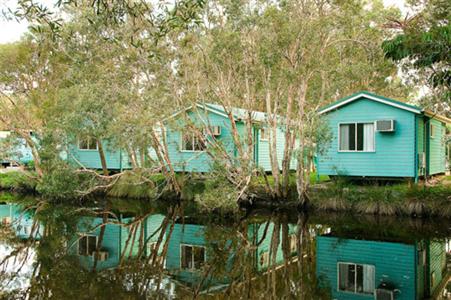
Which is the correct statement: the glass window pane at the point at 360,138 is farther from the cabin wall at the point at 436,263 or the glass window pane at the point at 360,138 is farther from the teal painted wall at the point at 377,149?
the cabin wall at the point at 436,263

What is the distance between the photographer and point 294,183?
58.0ft

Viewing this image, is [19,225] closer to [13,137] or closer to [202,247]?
[202,247]

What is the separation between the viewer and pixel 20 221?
14.9m

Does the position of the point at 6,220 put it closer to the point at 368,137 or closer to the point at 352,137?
the point at 352,137

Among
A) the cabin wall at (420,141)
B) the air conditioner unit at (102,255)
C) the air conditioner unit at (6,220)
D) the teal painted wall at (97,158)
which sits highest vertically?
the cabin wall at (420,141)

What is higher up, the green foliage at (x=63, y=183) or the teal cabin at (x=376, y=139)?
the teal cabin at (x=376, y=139)

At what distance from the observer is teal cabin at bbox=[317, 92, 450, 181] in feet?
55.8

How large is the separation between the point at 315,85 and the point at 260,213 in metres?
5.41

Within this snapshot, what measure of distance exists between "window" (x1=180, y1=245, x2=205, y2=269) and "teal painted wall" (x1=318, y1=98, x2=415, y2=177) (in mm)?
7908

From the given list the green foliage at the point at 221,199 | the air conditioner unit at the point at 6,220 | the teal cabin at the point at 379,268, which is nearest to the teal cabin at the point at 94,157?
the air conditioner unit at the point at 6,220

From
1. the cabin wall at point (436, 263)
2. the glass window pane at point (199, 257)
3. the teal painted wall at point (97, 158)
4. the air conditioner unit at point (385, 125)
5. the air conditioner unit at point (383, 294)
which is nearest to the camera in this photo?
the air conditioner unit at point (383, 294)

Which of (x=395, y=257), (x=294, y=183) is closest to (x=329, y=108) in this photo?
(x=294, y=183)

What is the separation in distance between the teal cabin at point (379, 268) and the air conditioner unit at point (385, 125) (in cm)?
627

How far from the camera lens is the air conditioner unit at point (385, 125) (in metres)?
16.9
